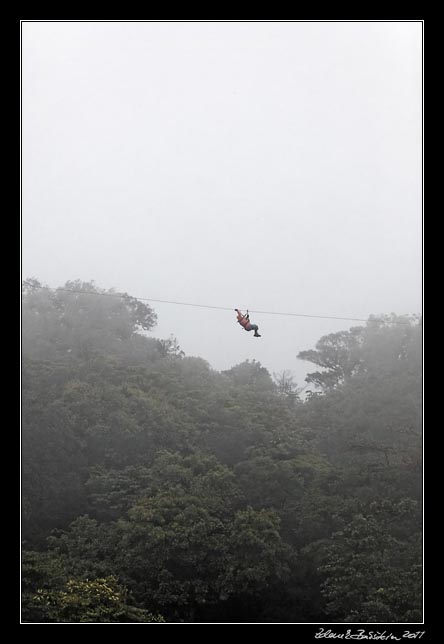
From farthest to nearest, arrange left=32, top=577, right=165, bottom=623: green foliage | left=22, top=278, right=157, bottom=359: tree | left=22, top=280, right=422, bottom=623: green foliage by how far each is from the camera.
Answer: left=22, top=278, right=157, bottom=359: tree → left=22, top=280, right=422, bottom=623: green foliage → left=32, top=577, right=165, bottom=623: green foliage

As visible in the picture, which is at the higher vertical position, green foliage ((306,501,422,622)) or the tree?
the tree

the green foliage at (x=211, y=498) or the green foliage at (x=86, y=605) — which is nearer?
the green foliage at (x=86, y=605)

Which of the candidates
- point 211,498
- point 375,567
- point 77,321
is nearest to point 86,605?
point 211,498

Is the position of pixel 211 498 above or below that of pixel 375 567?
above

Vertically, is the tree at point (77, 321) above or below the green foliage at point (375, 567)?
above

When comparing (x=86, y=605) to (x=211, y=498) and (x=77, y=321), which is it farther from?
(x=77, y=321)

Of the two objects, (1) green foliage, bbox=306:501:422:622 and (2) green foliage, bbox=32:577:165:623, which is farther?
(1) green foliage, bbox=306:501:422:622

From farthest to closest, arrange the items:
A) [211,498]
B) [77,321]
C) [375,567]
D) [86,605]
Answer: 1. [77,321]
2. [211,498]
3. [375,567]
4. [86,605]

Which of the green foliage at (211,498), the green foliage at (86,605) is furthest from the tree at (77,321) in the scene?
the green foliage at (86,605)

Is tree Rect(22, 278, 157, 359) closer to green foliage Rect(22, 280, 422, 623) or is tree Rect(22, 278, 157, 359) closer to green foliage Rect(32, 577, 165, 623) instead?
green foliage Rect(22, 280, 422, 623)

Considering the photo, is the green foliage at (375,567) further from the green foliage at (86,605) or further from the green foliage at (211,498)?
the green foliage at (86,605)

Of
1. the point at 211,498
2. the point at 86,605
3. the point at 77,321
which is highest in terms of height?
the point at 77,321

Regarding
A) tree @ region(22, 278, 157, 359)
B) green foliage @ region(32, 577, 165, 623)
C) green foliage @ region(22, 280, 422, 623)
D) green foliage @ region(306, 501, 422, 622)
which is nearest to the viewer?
green foliage @ region(32, 577, 165, 623)

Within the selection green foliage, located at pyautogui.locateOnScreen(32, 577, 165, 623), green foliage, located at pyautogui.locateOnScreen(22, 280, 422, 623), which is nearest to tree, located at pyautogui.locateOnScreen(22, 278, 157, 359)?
green foliage, located at pyautogui.locateOnScreen(22, 280, 422, 623)
